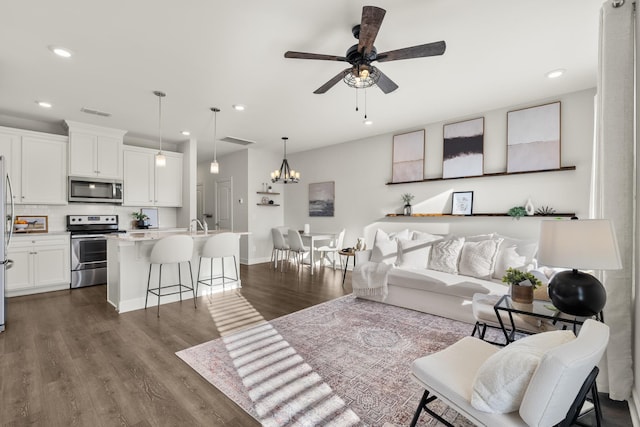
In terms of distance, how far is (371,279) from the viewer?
3953 millimetres

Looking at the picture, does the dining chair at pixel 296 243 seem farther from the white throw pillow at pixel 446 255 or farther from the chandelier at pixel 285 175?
the white throw pillow at pixel 446 255

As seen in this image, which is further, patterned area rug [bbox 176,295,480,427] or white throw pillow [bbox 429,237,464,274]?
white throw pillow [bbox 429,237,464,274]

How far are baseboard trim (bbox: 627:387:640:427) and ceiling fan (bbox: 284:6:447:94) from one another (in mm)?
2508

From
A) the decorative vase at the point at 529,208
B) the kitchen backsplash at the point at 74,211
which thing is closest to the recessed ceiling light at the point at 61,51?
the kitchen backsplash at the point at 74,211

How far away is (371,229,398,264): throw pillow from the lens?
4.27 metres

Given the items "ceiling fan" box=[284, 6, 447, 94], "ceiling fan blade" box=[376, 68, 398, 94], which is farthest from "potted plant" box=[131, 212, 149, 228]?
"ceiling fan blade" box=[376, 68, 398, 94]

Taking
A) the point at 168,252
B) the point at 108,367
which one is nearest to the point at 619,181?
the point at 108,367

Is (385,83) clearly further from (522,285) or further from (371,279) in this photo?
(371,279)

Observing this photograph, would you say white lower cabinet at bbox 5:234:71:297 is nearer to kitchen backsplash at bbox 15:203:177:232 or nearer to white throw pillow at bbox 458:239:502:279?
kitchen backsplash at bbox 15:203:177:232

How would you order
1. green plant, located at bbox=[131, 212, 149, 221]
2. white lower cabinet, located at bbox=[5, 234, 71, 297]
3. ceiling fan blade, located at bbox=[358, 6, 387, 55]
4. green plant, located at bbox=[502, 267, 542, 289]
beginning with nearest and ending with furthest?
ceiling fan blade, located at bbox=[358, 6, 387, 55]
green plant, located at bbox=[502, 267, 542, 289]
white lower cabinet, located at bbox=[5, 234, 71, 297]
green plant, located at bbox=[131, 212, 149, 221]

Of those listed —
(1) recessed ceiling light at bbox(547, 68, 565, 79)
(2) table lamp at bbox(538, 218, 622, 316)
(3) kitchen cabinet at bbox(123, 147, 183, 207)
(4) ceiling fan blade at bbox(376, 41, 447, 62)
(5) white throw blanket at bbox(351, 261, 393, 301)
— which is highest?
(1) recessed ceiling light at bbox(547, 68, 565, 79)

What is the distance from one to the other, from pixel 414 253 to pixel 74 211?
573 cm

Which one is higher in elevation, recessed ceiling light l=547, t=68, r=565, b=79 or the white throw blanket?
recessed ceiling light l=547, t=68, r=565, b=79

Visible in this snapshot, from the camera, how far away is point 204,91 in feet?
12.1
